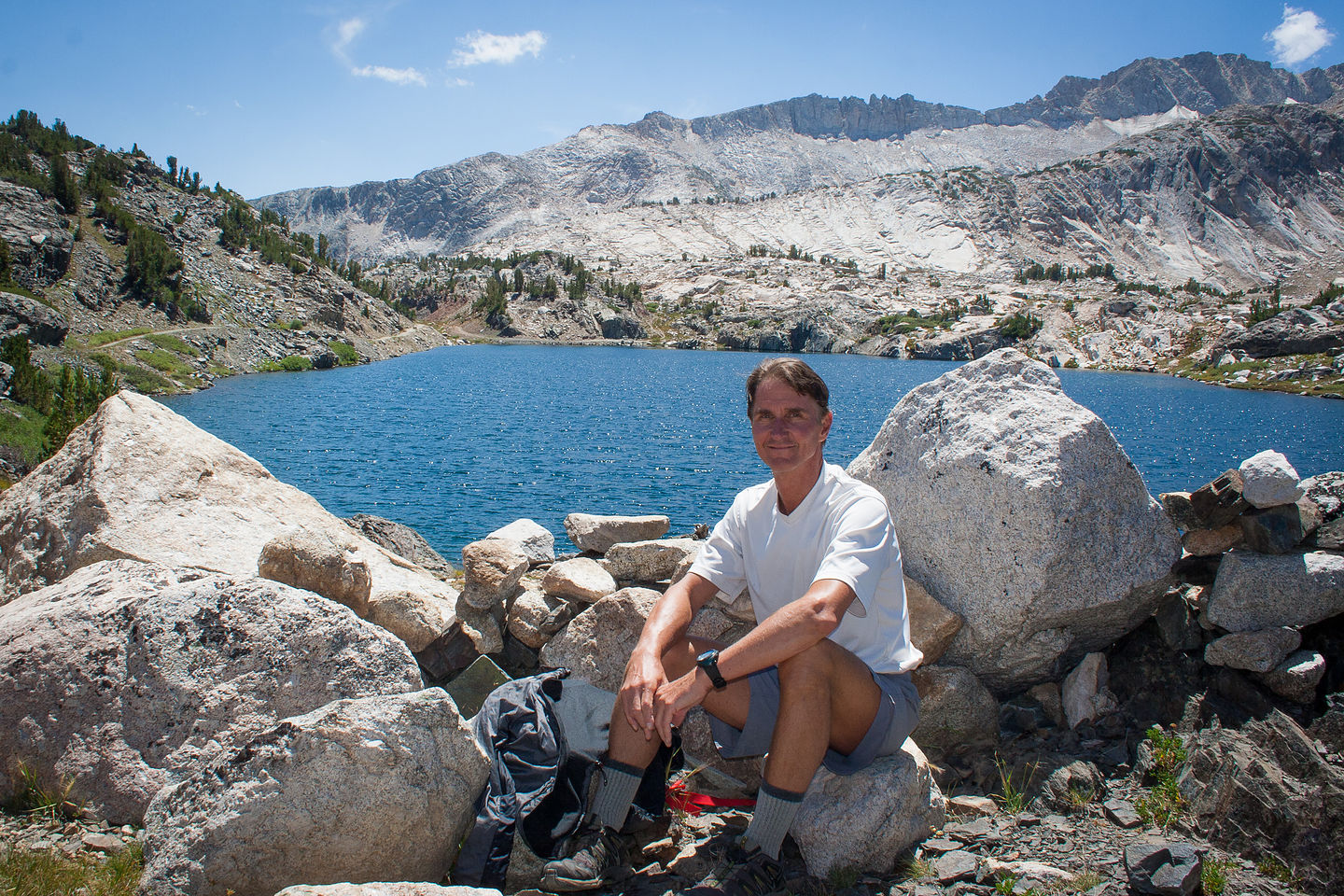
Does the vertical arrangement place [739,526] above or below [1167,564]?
above

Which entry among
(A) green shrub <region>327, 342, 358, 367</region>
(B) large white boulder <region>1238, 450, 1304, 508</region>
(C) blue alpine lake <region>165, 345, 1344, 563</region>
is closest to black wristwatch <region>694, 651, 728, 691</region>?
(B) large white boulder <region>1238, 450, 1304, 508</region>

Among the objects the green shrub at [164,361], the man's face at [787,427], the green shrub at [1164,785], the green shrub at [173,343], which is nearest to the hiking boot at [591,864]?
the man's face at [787,427]

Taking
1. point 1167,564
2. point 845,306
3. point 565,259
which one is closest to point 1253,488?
point 1167,564

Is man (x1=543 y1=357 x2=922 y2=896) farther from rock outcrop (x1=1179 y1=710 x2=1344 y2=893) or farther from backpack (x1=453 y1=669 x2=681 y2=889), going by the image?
rock outcrop (x1=1179 y1=710 x2=1344 y2=893)

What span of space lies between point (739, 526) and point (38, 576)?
267 inches

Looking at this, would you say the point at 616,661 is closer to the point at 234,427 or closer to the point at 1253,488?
the point at 1253,488

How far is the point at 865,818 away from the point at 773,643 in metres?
1.44

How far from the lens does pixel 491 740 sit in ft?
16.6

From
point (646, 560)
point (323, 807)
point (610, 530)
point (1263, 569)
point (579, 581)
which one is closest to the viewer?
point (323, 807)

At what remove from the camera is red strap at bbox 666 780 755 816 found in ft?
18.5

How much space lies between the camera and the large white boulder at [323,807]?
4.02m

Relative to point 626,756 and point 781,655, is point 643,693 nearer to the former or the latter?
point 626,756

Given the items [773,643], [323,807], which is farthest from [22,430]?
[773,643]

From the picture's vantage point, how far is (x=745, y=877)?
4395 mm
